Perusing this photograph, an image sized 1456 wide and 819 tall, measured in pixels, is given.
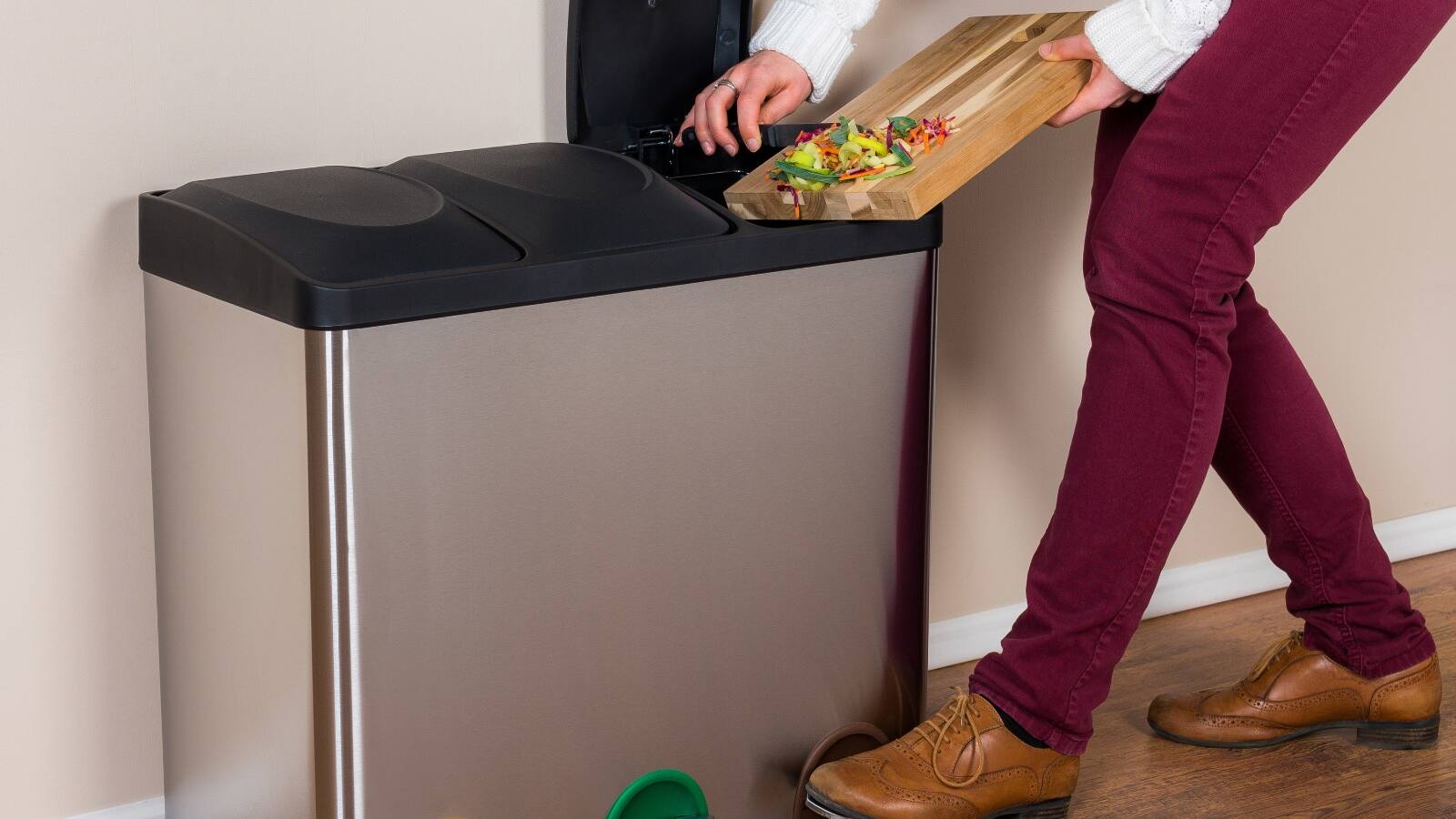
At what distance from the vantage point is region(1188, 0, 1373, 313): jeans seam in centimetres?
115

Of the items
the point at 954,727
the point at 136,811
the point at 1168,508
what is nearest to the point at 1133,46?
the point at 1168,508

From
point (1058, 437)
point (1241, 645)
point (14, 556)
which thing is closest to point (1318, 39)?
point (1058, 437)

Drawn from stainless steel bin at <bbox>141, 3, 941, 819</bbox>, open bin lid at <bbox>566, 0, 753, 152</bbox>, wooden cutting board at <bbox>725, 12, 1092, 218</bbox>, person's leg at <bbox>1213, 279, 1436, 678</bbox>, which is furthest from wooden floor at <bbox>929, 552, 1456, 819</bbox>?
open bin lid at <bbox>566, 0, 753, 152</bbox>

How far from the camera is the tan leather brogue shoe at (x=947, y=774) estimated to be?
4.05 feet

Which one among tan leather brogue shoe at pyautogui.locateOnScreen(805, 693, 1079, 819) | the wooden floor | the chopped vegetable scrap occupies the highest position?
the chopped vegetable scrap

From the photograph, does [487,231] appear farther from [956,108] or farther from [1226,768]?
[1226,768]

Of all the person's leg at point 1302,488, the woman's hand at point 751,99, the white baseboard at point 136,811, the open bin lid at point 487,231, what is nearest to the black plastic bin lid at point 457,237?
the open bin lid at point 487,231

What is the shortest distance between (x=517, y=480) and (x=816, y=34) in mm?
532

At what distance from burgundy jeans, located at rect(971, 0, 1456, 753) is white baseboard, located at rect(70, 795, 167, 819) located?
748mm

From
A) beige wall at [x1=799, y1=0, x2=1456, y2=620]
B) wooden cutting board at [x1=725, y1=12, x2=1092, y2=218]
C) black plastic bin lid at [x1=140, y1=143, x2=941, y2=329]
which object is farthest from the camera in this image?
beige wall at [x1=799, y1=0, x2=1456, y2=620]

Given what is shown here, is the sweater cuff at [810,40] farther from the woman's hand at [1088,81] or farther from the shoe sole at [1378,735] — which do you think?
A: the shoe sole at [1378,735]

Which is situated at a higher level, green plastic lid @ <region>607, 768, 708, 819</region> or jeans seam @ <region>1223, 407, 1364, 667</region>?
jeans seam @ <region>1223, 407, 1364, 667</region>

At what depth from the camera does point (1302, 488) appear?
1.40 metres

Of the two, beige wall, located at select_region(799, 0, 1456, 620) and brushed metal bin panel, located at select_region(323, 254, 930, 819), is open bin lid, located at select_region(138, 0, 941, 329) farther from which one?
beige wall, located at select_region(799, 0, 1456, 620)
